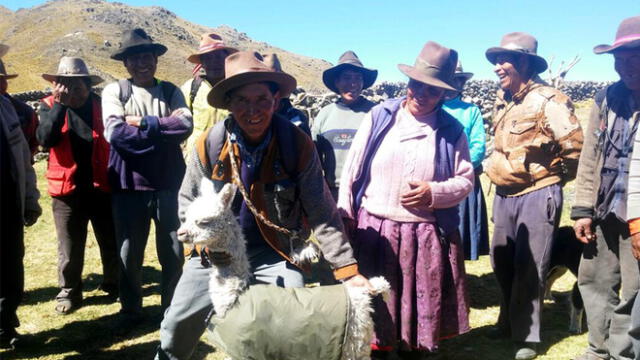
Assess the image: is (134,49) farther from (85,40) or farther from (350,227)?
(85,40)

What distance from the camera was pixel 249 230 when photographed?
309 centimetres

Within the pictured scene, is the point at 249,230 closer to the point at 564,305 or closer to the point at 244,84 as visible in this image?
the point at 244,84

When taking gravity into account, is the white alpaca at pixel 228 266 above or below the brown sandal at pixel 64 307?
above

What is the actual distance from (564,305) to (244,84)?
4940mm

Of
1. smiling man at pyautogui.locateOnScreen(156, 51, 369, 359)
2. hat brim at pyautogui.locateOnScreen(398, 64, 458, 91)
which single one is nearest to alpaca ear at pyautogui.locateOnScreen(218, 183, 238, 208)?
smiling man at pyautogui.locateOnScreen(156, 51, 369, 359)

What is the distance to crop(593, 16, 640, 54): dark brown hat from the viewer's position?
10.7 feet

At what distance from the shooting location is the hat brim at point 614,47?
3.21 m

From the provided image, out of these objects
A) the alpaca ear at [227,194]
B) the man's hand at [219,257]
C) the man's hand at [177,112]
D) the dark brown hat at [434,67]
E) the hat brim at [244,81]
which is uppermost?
the dark brown hat at [434,67]

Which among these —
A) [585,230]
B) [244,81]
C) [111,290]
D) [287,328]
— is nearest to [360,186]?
[244,81]

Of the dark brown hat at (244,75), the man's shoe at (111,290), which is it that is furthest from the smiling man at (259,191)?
the man's shoe at (111,290)

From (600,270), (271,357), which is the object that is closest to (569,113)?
(600,270)

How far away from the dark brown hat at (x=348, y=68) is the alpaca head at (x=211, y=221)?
3106mm

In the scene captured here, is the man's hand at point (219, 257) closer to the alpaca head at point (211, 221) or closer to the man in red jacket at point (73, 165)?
the alpaca head at point (211, 221)

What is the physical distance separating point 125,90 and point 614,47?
433 cm
